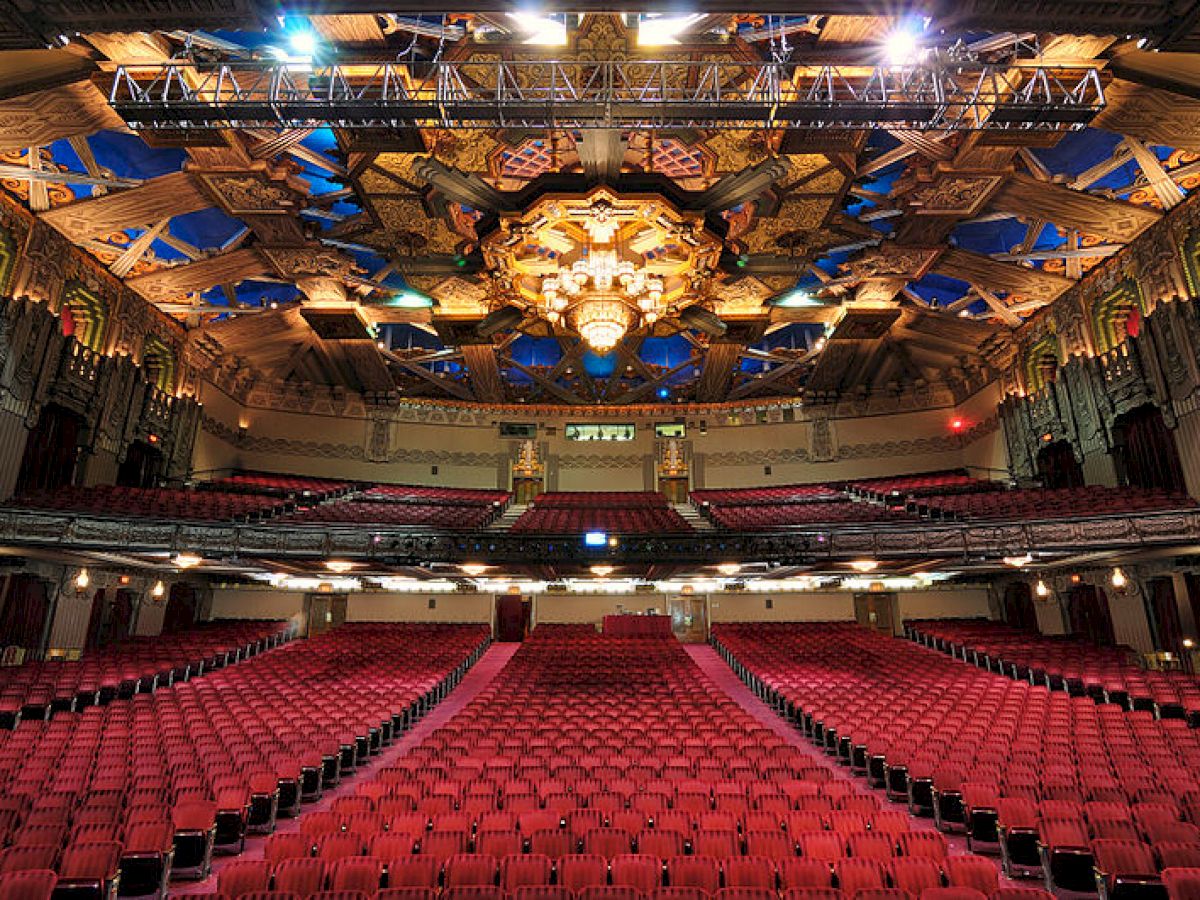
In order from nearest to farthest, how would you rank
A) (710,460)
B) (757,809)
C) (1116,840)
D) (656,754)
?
(1116,840) → (757,809) → (656,754) → (710,460)

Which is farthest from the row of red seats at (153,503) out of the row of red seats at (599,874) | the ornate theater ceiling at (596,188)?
the row of red seats at (599,874)

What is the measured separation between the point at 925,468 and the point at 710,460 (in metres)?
7.82

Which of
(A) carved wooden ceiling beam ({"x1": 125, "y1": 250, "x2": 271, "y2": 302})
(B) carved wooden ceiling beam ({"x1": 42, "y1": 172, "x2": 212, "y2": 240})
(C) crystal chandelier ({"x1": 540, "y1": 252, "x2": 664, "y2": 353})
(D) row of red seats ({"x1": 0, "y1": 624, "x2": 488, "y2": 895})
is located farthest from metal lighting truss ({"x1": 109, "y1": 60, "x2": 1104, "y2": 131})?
(A) carved wooden ceiling beam ({"x1": 125, "y1": 250, "x2": 271, "y2": 302})

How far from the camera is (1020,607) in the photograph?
18.4 m

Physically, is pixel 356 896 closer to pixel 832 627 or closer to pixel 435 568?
pixel 435 568

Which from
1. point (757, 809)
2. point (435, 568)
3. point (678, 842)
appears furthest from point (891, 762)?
point (435, 568)

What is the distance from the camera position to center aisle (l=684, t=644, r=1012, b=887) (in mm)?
6516

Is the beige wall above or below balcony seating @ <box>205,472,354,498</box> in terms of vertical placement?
above

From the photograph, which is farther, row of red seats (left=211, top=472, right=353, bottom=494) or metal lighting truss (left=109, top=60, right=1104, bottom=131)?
row of red seats (left=211, top=472, right=353, bottom=494)

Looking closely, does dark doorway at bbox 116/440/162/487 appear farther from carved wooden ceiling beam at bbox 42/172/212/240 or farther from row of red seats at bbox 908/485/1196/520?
row of red seats at bbox 908/485/1196/520

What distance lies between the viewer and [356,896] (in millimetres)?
3914

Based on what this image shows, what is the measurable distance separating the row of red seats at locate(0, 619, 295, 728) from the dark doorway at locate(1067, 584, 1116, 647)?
67.0 feet

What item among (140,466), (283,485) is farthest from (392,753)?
(283,485)

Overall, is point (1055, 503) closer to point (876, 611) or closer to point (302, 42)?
point (876, 611)
